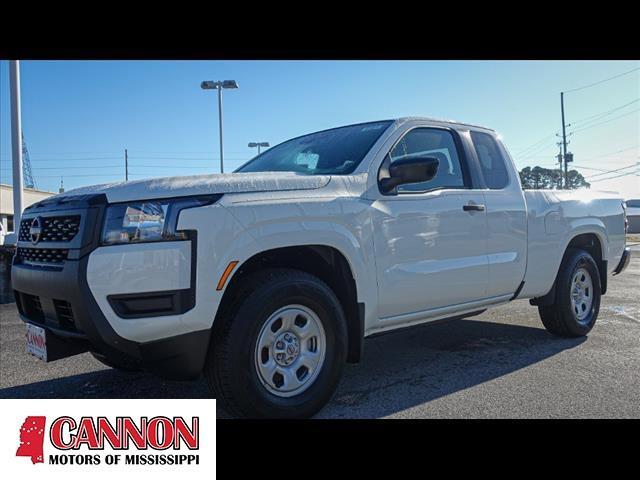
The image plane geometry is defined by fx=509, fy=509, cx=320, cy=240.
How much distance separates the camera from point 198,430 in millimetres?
2531

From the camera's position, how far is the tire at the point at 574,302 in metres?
5.05

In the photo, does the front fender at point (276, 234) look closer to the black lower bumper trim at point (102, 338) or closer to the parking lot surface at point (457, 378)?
the black lower bumper trim at point (102, 338)

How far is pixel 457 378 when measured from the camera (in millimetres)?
3918

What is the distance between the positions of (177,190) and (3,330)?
4.54 metres

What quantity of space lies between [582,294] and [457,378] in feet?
7.51

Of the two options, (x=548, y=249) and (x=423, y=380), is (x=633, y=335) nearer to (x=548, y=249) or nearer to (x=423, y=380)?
(x=548, y=249)

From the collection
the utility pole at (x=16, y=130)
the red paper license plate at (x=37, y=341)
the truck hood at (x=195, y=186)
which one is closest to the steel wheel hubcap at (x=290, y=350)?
the truck hood at (x=195, y=186)

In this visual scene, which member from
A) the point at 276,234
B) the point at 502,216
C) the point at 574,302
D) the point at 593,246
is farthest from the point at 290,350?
the point at 593,246

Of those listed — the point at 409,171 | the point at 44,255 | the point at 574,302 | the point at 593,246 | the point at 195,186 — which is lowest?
the point at 574,302

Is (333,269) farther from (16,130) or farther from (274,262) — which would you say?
(16,130)

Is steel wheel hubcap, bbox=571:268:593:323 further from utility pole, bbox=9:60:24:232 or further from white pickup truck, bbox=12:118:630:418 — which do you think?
utility pole, bbox=9:60:24:232

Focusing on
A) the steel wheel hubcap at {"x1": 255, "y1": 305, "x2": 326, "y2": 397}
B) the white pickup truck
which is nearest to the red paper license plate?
the white pickup truck

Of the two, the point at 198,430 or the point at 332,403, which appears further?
the point at 332,403
